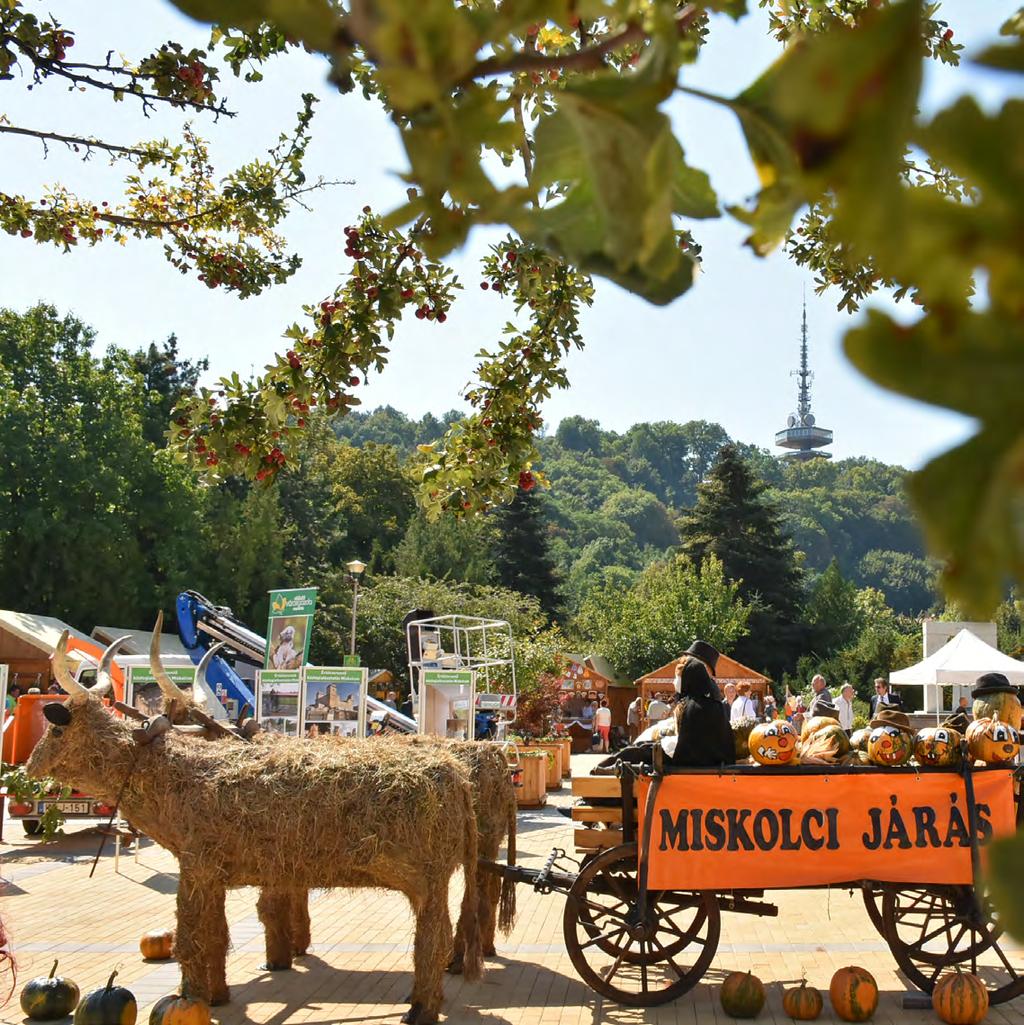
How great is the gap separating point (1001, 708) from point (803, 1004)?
2.20 m

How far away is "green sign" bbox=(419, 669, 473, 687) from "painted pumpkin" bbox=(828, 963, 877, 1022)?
8277 mm

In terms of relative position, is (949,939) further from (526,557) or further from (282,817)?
(526,557)

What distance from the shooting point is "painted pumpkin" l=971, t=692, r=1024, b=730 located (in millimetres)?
7363

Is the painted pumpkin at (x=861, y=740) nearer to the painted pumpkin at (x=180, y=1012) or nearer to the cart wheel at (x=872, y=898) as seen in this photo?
the cart wheel at (x=872, y=898)

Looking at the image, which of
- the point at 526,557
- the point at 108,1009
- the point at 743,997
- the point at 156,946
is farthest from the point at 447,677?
the point at 526,557

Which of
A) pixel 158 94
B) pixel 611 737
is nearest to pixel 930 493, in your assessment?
pixel 158 94

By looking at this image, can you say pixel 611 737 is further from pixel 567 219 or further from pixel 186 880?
pixel 567 219

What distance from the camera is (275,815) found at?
20.9 feet

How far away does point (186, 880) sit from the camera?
21.3 feet

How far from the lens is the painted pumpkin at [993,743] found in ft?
22.6

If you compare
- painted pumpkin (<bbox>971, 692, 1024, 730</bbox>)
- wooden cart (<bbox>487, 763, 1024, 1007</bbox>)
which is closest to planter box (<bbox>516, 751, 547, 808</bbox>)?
painted pumpkin (<bbox>971, 692, 1024, 730</bbox>)

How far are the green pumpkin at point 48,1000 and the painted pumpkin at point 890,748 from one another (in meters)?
4.64

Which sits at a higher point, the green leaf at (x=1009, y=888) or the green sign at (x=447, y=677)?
the green sign at (x=447, y=677)

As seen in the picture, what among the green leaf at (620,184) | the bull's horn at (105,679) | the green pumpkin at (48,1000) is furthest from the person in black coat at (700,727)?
the green leaf at (620,184)
